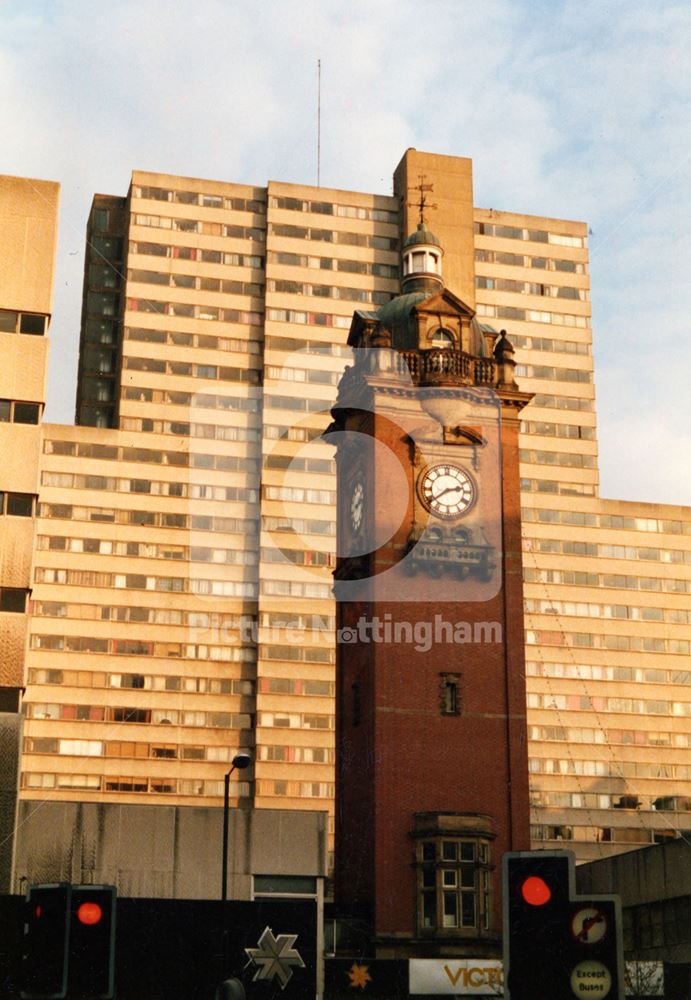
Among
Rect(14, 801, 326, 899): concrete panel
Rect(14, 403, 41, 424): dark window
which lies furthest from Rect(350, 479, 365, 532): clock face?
Rect(14, 403, 41, 424): dark window

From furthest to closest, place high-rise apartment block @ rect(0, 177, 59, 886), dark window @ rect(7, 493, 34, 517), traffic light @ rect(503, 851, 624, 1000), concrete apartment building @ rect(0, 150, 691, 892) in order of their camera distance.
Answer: concrete apartment building @ rect(0, 150, 691, 892) < dark window @ rect(7, 493, 34, 517) < high-rise apartment block @ rect(0, 177, 59, 886) < traffic light @ rect(503, 851, 624, 1000)

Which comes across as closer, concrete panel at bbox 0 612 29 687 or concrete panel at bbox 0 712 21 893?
concrete panel at bbox 0 712 21 893

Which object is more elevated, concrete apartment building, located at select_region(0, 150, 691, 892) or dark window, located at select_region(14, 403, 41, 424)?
concrete apartment building, located at select_region(0, 150, 691, 892)

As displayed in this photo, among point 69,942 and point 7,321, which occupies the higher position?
point 7,321

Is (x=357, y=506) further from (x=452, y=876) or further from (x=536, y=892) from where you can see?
(x=536, y=892)

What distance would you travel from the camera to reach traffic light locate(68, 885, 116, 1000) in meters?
13.6

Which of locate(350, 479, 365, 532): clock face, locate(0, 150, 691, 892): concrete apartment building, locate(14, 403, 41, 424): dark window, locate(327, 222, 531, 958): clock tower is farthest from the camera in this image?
locate(0, 150, 691, 892): concrete apartment building

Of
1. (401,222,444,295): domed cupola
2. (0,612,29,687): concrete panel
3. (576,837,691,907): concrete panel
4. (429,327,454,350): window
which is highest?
(401,222,444,295): domed cupola

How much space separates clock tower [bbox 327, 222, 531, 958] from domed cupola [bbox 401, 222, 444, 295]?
3048 mm

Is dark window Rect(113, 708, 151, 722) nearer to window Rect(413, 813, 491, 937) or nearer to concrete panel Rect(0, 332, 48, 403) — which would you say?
window Rect(413, 813, 491, 937)

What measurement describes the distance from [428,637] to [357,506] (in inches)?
295

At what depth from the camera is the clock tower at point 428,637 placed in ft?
187

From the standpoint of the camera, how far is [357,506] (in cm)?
6462

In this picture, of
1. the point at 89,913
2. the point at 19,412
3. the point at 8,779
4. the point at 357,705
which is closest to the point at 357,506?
the point at 357,705
